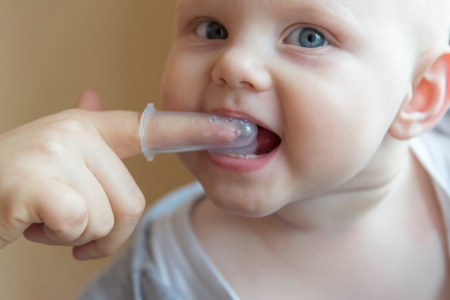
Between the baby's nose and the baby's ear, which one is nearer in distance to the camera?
the baby's nose

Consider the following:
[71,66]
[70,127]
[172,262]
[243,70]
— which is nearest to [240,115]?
[243,70]

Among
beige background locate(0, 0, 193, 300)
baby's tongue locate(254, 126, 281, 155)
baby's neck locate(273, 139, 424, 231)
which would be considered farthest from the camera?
beige background locate(0, 0, 193, 300)

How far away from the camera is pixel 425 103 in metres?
0.58

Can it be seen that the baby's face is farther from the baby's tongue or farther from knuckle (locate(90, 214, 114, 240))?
knuckle (locate(90, 214, 114, 240))

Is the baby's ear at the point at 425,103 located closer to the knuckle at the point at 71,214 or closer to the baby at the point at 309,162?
the baby at the point at 309,162

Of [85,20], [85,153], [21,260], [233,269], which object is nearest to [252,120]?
[85,153]

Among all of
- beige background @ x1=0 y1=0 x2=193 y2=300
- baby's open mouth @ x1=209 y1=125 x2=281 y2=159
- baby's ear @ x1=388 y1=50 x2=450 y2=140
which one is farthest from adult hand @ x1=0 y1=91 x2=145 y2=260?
beige background @ x1=0 y1=0 x2=193 y2=300

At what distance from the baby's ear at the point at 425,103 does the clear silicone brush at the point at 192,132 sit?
201 millimetres

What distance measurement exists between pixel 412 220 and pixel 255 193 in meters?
0.31

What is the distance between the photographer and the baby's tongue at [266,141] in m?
0.52

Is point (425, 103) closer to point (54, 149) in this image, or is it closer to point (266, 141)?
point (266, 141)

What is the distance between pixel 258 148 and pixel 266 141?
12mm

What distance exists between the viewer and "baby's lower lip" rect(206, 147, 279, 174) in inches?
19.6

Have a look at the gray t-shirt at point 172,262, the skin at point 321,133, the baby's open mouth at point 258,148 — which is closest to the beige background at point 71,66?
the gray t-shirt at point 172,262
